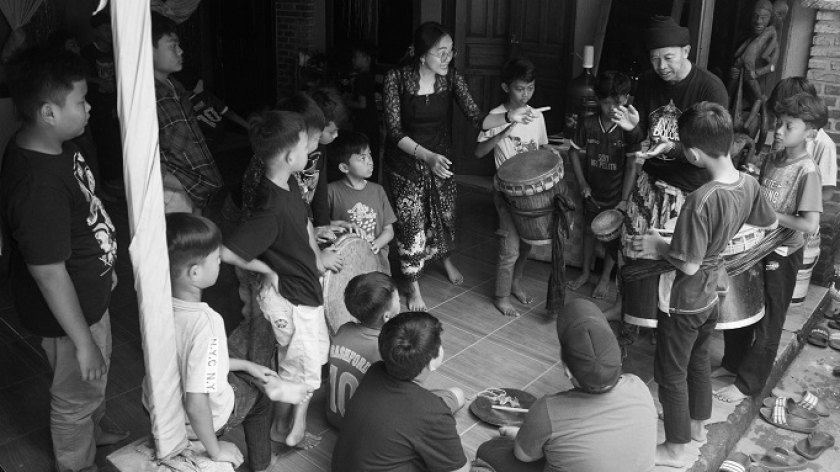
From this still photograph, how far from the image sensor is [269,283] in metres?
3.25

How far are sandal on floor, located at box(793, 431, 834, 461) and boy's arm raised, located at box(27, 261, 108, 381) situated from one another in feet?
11.0

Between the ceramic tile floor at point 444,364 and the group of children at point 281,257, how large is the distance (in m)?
0.22

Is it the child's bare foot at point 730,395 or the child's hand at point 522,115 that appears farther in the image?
the child's hand at point 522,115

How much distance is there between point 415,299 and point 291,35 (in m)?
5.69

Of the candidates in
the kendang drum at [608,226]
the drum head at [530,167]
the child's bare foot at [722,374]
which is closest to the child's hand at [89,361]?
the drum head at [530,167]

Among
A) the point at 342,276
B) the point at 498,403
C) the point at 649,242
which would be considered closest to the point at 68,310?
the point at 342,276

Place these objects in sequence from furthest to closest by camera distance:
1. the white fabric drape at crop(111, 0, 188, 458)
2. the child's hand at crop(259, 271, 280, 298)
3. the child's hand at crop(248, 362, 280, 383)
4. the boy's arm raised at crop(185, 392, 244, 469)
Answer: the child's hand at crop(259, 271, 280, 298)
the child's hand at crop(248, 362, 280, 383)
the boy's arm raised at crop(185, 392, 244, 469)
the white fabric drape at crop(111, 0, 188, 458)

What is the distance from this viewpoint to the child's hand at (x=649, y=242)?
10.9 feet

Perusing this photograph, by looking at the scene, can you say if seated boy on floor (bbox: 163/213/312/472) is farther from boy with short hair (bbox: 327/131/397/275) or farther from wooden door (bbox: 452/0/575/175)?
wooden door (bbox: 452/0/575/175)

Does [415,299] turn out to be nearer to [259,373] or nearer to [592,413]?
[259,373]

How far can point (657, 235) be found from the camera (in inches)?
131

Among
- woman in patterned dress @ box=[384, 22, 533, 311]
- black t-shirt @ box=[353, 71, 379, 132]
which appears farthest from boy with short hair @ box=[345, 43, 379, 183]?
woman in patterned dress @ box=[384, 22, 533, 311]

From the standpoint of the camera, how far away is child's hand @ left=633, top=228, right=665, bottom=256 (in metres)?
3.31

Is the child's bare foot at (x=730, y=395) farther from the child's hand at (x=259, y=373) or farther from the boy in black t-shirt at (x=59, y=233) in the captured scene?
the boy in black t-shirt at (x=59, y=233)
